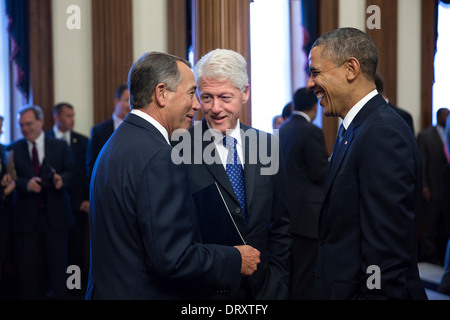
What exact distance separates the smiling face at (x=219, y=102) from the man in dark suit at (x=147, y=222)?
463 mm

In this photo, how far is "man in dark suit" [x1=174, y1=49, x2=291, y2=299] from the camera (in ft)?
6.87

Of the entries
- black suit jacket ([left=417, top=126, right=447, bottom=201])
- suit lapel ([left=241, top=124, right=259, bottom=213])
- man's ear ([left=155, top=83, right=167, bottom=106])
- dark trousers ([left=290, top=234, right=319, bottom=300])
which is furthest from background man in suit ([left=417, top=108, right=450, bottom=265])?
man's ear ([left=155, top=83, right=167, bottom=106])

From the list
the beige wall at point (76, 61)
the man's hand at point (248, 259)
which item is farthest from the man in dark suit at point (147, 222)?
the beige wall at point (76, 61)

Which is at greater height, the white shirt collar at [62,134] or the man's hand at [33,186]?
the white shirt collar at [62,134]

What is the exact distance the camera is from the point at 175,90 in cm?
174

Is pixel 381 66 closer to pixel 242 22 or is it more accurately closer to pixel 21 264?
pixel 242 22

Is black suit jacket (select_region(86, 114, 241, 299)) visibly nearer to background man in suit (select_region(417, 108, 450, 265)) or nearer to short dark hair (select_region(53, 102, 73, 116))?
short dark hair (select_region(53, 102, 73, 116))

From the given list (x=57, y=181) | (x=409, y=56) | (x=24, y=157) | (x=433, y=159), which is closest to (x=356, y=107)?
(x=57, y=181)

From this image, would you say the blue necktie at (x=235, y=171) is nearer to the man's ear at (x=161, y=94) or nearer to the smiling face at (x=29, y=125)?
the man's ear at (x=161, y=94)

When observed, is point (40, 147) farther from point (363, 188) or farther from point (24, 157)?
point (363, 188)

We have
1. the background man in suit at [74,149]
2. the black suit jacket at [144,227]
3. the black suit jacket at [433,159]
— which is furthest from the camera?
the black suit jacket at [433,159]

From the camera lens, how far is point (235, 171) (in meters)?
2.17

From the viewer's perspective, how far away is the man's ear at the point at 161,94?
1.71m

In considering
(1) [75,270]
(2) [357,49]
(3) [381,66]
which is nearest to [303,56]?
(3) [381,66]
